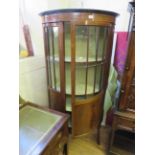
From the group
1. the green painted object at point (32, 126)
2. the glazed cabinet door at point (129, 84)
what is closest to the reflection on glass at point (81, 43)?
the glazed cabinet door at point (129, 84)

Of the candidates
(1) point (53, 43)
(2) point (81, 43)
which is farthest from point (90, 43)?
(1) point (53, 43)

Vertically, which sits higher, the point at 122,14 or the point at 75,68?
the point at 122,14

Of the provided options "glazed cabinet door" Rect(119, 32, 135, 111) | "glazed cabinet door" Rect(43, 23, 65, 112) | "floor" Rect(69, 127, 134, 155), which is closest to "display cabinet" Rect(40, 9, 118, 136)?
"glazed cabinet door" Rect(43, 23, 65, 112)

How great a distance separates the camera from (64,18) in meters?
1.02

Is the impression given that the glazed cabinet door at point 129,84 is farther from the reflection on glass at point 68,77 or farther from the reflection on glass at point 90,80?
the reflection on glass at point 68,77

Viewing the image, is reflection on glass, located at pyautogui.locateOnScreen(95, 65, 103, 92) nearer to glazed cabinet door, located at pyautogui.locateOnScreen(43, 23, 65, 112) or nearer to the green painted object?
glazed cabinet door, located at pyautogui.locateOnScreen(43, 23, 65, 112)

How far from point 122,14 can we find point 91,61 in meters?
0.77

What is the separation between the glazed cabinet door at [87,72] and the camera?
43.9 inches

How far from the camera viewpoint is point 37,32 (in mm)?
1548

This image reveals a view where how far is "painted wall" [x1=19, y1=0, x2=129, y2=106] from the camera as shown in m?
1.40
